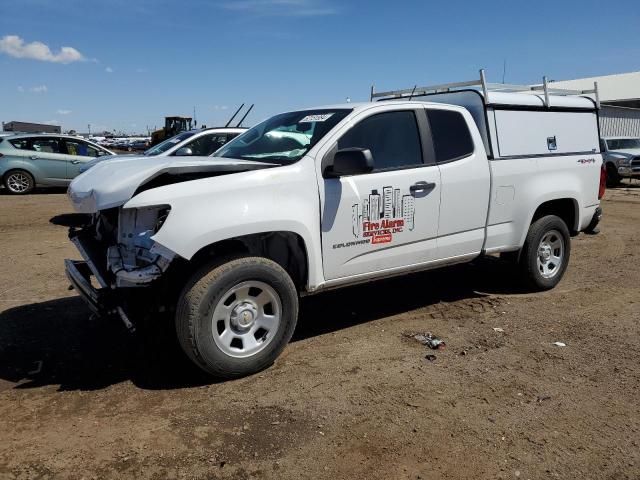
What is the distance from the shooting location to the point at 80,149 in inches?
634

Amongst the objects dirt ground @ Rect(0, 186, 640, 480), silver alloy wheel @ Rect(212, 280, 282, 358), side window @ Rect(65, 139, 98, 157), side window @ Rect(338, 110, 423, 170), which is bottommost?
dirt ground @ Rect(0, 186, 640, 480)

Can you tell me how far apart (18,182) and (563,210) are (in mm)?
14015

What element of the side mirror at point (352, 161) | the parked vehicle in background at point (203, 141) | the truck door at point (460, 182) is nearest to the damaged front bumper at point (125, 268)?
the side mirror at point (352, 161)

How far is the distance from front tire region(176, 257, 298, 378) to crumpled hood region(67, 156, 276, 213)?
660 millimetres

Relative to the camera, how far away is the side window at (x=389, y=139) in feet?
15.6

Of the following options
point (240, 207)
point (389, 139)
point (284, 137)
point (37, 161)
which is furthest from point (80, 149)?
point (240, 207)

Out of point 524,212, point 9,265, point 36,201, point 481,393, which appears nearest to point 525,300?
point 524,212

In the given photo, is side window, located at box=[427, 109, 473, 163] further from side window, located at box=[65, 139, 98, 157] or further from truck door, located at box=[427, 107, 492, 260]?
side window, located at box=[65, 139, 98, 157]

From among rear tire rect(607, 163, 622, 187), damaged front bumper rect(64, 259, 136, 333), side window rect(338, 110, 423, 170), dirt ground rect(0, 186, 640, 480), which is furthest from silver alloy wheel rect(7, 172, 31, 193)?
rear tire rect(607, 163, 622, 187)

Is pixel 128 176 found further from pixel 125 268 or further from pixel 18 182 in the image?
pixel 18 182

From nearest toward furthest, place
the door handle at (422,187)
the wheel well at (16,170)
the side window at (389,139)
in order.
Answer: the side window at (389,139), the door handle at (422,187), the wheel well at (16,170)

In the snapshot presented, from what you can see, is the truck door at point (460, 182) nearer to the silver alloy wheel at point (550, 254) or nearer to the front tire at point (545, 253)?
the front tire at point (545, 253)

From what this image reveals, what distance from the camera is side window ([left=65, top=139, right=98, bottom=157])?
1590 centimetres

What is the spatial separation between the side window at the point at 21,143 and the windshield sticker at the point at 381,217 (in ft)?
45.0
